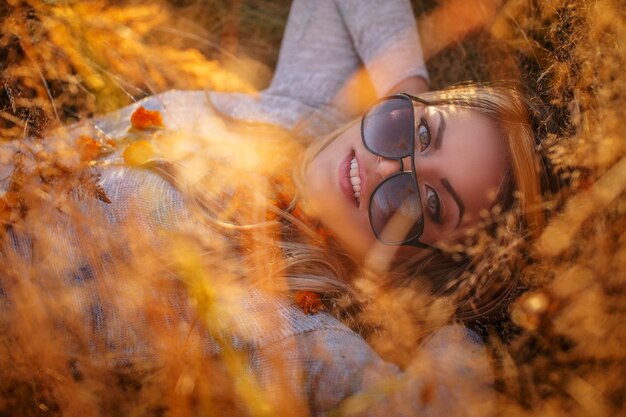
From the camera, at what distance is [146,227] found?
1.61 m

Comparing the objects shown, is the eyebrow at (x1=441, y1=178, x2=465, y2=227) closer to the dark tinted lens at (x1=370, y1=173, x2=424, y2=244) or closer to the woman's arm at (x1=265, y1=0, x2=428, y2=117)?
the dark tinted lens at (x1=370, y1=173, x2=424, y2=244)

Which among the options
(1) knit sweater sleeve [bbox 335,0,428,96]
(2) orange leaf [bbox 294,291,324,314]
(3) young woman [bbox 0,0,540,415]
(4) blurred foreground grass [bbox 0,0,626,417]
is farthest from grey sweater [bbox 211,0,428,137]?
(2) orange leaf [bbox 294,291,324,314]

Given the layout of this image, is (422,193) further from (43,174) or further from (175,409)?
(43,174)

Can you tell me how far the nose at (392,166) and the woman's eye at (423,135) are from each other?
79 mm

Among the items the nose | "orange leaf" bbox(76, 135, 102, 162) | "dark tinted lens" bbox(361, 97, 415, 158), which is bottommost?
"orange leaf" bbox(76, 135, 102, 162)

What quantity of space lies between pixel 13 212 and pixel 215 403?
917mm

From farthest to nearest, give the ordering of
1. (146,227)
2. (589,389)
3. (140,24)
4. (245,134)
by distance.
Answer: (140,24), (245,134), (146,227), (589,389)

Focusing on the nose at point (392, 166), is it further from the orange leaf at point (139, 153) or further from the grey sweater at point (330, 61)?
the orange leaf at point (139, 153)

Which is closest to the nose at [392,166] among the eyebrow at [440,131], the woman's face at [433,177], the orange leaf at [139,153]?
the woman's face at [433,177]

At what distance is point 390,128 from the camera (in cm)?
181

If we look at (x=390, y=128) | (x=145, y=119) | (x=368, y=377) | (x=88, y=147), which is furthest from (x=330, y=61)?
(x=368, y=377)

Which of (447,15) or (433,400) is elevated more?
(447,15)

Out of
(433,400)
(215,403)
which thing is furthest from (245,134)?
(433,400)

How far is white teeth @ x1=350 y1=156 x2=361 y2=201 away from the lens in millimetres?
1863
